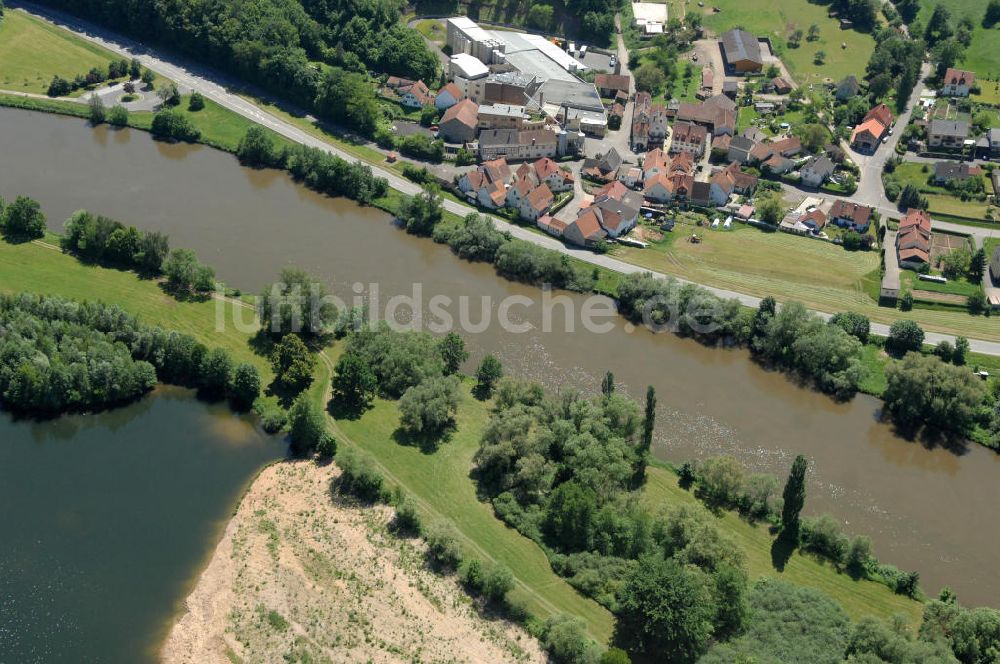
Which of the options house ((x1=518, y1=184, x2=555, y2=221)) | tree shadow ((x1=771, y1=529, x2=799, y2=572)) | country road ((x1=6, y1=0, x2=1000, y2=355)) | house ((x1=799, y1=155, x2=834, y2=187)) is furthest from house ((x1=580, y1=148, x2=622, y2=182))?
tree shadow ((x1=771, y1=529, x2=799, y2=572))

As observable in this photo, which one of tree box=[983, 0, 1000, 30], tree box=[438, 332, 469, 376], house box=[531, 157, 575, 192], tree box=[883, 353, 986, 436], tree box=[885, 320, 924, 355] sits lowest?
tree box=[438, 332, 469, 376]

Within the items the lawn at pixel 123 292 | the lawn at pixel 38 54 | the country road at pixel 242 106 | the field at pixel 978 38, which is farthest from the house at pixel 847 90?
the lawn at pixel 38 54

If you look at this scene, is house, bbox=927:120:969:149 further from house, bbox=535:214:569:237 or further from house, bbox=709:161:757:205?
house, bbox=535:214:569:237

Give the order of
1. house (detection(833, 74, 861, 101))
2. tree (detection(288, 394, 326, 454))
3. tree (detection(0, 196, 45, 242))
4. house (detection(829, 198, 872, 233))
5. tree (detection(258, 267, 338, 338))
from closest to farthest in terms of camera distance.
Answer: tree (detection(288, 394, 326, 454))
tree (detection(258, 267, 338, 338))
tree (detection(0, 196, 45, 242))
house (detection(829, 198, 872, 233))
house (detection(833, 74, 861, 101))

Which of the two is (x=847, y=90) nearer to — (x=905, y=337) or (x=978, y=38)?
(x=978, y=38)

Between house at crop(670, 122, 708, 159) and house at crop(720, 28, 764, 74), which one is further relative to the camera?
house at crop(720, 28, 764, 74)

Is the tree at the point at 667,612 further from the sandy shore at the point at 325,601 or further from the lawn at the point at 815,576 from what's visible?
the lawn at the point at 815,576

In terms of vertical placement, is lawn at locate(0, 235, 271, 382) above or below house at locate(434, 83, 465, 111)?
below
